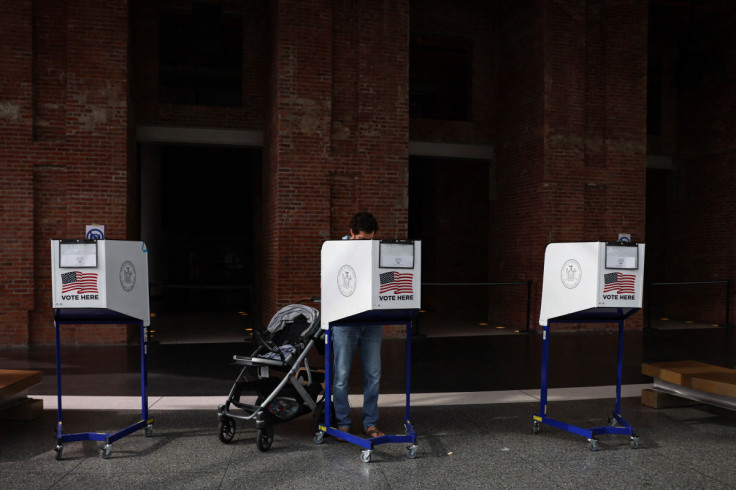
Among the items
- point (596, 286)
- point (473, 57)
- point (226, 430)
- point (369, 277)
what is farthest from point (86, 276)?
point (473, 57)

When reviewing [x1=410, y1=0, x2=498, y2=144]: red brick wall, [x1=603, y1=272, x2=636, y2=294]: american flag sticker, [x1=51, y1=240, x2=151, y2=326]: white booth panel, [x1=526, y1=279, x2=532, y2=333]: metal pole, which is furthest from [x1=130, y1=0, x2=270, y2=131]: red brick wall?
[x1=603, y1=272, x2=636, y2=294]: american flag sticker

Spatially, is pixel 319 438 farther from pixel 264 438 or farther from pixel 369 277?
pixel 369 277

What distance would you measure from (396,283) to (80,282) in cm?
217

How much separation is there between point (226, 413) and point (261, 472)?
613 millimetres

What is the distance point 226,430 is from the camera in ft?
12.7

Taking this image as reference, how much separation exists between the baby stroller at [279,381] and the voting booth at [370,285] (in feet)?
1.13

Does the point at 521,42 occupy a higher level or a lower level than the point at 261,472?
higher

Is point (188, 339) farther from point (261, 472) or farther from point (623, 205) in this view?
point (623, 205)

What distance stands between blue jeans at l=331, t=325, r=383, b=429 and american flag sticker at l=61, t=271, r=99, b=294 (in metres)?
1.69

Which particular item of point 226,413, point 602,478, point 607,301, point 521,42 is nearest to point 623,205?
point 521,42

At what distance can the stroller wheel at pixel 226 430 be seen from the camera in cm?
384

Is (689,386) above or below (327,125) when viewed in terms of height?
below

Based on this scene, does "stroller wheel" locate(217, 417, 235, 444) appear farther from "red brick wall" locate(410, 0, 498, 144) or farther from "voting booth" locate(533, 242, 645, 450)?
"red brick wall" locate(410, 0, 498, 144)

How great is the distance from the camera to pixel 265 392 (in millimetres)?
4059
